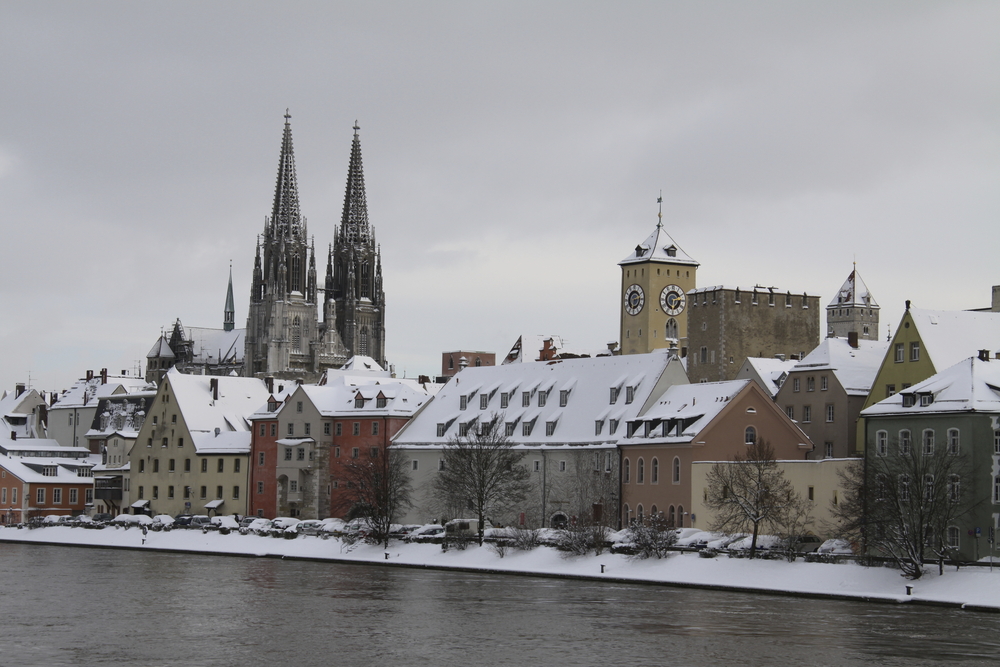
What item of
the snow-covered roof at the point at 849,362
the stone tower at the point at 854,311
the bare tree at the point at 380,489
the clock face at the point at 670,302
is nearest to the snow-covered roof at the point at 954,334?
the snow-covered roof at the point at 849,362

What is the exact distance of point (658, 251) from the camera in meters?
138

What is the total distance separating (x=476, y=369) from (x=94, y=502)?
1701 inches

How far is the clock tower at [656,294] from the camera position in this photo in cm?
13712

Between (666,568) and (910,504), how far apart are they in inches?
526

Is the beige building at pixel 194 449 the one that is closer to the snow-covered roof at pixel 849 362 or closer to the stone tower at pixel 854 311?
the snow-covered roof at pixel 849 362

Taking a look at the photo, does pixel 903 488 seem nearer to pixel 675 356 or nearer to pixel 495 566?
pixel 495 566

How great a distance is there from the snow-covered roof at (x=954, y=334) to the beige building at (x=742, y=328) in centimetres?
2357

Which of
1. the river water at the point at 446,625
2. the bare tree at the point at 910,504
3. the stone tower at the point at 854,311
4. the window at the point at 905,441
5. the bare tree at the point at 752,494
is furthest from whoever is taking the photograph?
the stone tower at the point at 854,311

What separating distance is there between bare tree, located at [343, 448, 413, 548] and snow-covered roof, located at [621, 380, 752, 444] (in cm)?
1485

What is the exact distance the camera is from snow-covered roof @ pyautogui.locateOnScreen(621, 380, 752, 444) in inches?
3462

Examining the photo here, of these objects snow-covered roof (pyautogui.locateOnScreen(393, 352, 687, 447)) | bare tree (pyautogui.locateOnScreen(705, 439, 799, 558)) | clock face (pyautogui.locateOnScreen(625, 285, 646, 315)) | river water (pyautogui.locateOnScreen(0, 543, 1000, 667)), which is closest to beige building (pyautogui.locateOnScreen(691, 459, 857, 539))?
bare tree (pyautogui.locateOnScreen(705, 439, 799, 558))

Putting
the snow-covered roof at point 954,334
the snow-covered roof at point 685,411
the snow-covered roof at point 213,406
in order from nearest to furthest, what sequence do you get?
the snow-covered roof at point 954,334 → the snow-covered roof at point 685,411 → the snow-covered roof at point 213,406

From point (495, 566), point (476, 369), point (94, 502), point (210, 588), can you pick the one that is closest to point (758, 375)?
point (476, 369)

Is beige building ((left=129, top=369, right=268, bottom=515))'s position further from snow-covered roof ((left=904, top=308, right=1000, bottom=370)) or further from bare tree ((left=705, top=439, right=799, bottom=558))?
snow-covered roof ((left=904, top=308, right=1000, bottom=370))
